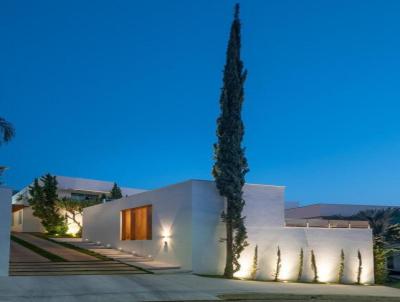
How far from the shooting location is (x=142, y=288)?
46.6 feet

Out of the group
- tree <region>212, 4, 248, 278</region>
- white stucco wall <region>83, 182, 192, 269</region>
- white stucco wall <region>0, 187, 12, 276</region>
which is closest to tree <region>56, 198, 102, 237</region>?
white stucco wall <region>83, 182, 192, 269</region>

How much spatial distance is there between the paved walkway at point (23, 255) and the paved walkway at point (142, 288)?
4.74 metres

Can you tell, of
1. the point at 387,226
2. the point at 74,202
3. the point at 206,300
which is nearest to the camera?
the point at 206,300

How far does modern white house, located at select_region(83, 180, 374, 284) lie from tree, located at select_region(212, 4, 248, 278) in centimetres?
57

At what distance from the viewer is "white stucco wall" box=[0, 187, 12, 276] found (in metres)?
15.2

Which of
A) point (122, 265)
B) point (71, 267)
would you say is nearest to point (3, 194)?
point (71, 267)

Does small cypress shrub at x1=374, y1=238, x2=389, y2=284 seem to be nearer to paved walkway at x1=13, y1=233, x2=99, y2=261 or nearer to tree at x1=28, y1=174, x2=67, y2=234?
paved walkway at x1=13, y1=233, x2=99, y2=261

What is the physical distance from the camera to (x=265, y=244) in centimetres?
1891

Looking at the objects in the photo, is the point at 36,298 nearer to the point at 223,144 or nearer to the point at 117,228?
the point at 223,144

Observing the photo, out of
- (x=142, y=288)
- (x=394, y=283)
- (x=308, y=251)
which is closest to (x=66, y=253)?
(x=142, y=288)

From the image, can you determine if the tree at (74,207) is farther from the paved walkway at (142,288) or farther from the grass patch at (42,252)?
the paved walkway at (142,288)

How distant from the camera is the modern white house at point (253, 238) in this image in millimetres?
18719

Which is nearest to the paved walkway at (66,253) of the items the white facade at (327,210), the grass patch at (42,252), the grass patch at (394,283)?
the grass patch at (42,252)

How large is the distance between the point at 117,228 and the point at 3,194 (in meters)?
10.8
